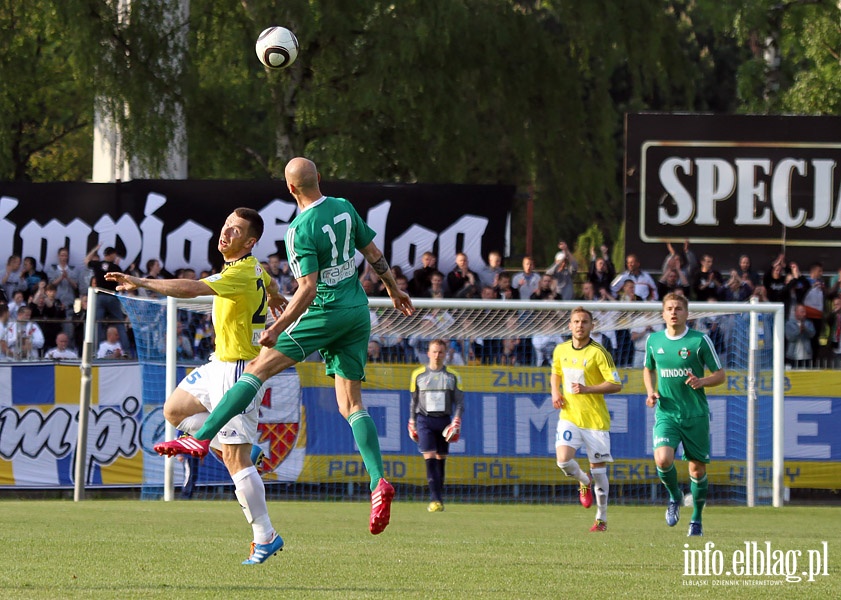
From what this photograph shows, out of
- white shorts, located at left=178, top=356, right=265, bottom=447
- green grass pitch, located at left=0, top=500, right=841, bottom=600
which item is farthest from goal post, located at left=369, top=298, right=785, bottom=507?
white shorts, located at left=178, top=356, right=265, bottom=447

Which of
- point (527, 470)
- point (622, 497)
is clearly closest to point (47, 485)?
point (527, 470)

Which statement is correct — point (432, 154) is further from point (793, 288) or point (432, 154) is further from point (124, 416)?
point (124, 416)

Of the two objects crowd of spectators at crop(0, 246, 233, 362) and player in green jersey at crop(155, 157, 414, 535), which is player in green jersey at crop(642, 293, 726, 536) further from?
crowd of spectators at crop(0, 246, 233, 362)

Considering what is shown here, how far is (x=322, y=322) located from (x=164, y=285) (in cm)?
95

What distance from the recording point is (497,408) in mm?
17250

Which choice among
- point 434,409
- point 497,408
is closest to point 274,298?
point 434,409

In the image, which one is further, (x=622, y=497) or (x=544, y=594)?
(x=622, y=497)

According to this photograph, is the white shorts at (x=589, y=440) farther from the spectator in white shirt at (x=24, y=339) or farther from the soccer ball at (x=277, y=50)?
the spectator in white shirt at (x=24, y=339)

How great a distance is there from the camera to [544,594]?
6.80 metres

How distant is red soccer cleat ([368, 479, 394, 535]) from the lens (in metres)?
7.56

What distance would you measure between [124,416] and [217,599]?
10747 mm

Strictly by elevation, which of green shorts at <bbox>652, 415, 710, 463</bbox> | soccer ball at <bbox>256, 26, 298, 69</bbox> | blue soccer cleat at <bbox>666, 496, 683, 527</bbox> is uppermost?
soccer ball at <bbox>256, 26, 298, 69</bbox>

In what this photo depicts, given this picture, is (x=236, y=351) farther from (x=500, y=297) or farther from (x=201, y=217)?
(x=201, y=217)

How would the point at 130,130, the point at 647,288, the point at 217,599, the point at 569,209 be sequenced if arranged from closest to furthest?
1. the point at 217,599
2. the point at 647,288
3. the point at 130,130
4. the point at 569,209
